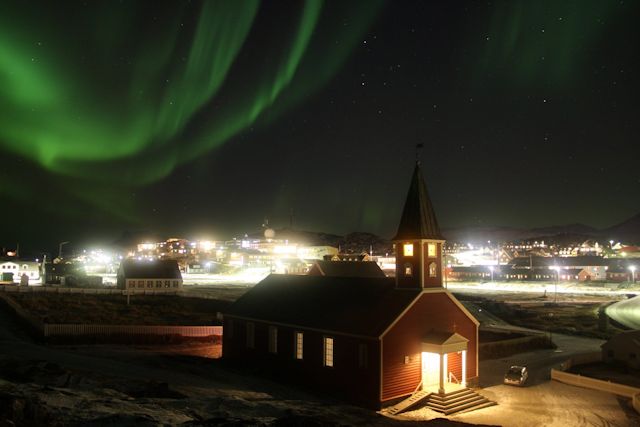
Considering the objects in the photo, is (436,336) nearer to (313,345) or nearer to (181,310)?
(313,345)

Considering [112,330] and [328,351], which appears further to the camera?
[112,330]

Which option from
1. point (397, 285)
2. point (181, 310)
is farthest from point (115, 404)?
point (181, 310)

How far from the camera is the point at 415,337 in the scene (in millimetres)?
28906

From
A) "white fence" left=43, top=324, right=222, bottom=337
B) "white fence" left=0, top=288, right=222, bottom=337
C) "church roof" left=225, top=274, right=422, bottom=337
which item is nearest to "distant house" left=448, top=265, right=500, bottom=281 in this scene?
"white fence" left=43, top=324, right=222, bottom=337

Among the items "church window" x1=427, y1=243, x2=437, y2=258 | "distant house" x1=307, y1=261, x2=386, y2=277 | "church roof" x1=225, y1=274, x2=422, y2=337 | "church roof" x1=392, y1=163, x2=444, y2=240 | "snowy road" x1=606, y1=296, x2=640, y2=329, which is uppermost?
"church roof" x1=392, y1=163, x2=444, y2=240

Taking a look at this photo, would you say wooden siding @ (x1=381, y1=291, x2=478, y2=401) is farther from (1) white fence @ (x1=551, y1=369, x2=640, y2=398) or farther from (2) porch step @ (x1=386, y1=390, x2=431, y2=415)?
(1) white fence @ (x1=551, y1=369, x2=640, y2=398)

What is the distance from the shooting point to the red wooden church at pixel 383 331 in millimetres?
27641

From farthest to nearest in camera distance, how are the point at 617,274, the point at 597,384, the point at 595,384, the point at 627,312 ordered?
1. the point at 617,274
2. the point at 627,312
3. the point at 595,384
4. the point at 597,384

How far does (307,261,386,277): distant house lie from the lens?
6869 cm

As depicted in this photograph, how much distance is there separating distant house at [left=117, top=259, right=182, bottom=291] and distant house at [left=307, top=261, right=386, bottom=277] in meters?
27.0

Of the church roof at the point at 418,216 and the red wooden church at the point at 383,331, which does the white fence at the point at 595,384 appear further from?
the church roof at the point at 418,216

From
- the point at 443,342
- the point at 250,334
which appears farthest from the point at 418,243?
the point at 250,334

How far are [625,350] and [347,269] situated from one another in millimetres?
36116

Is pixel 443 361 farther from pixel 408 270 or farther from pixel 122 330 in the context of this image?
pixel 122 330
